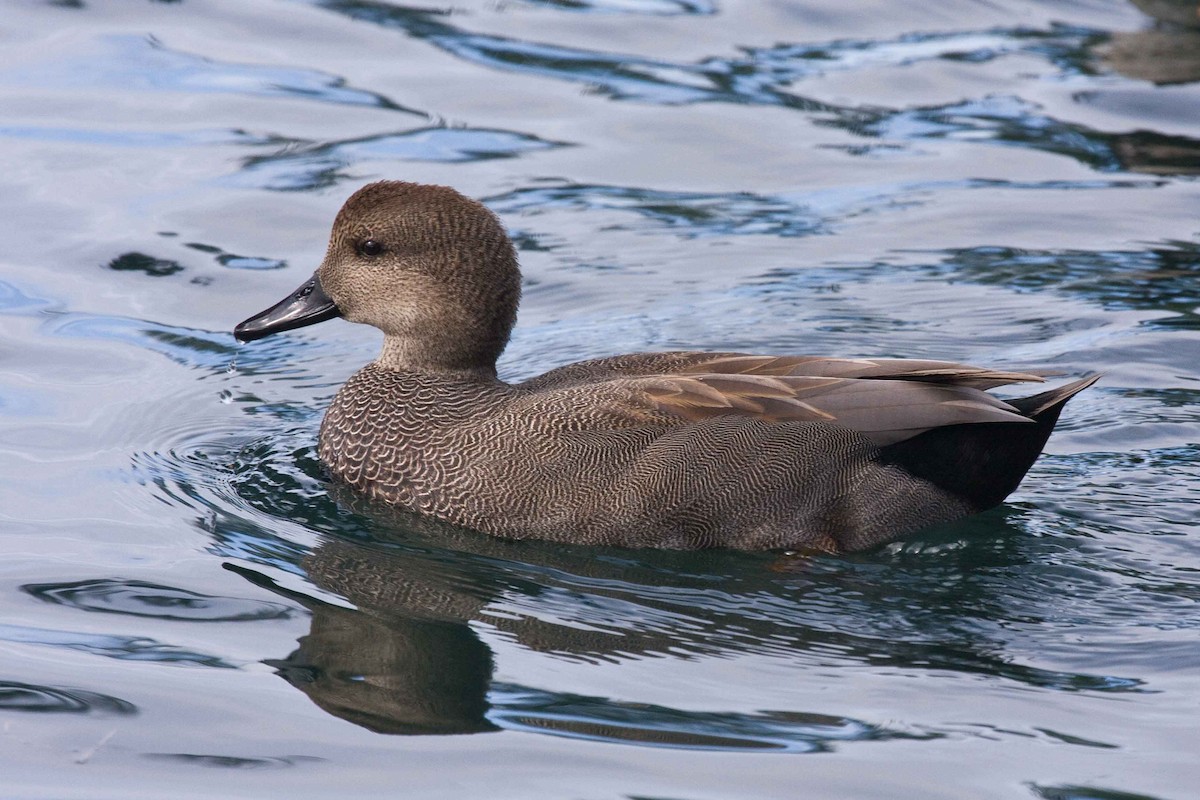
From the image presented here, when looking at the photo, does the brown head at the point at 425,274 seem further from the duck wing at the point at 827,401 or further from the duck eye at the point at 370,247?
the duck wing at the point at 827,401

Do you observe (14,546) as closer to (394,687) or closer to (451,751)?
(394,687)

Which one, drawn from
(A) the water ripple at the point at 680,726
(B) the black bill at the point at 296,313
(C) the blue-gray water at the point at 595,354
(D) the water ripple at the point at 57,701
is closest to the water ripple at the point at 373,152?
(C) the blue-gray water at the point at 595,354

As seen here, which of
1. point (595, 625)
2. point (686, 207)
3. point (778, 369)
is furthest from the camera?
point (686, 207)

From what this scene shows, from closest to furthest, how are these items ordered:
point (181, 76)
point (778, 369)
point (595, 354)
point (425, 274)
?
1. point (778, 369)
2. point (425, 274)
3. point (595, 354)
4. point (181, 76)

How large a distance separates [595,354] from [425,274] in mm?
1826

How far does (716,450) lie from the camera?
5.94m

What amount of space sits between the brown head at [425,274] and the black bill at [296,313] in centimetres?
2

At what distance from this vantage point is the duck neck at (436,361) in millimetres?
6613

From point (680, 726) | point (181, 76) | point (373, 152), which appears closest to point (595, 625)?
point (680, 726)

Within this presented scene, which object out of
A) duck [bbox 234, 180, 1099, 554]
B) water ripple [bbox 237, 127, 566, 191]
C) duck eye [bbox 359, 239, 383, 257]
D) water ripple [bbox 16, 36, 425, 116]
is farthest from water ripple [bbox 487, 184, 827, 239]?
duck [bbox 234, 180, 1099, 554]

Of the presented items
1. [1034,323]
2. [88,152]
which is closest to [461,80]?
[88,152]

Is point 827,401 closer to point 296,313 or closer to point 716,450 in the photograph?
point 716,450

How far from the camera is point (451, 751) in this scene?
178 inches

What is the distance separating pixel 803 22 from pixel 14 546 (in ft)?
29.0
